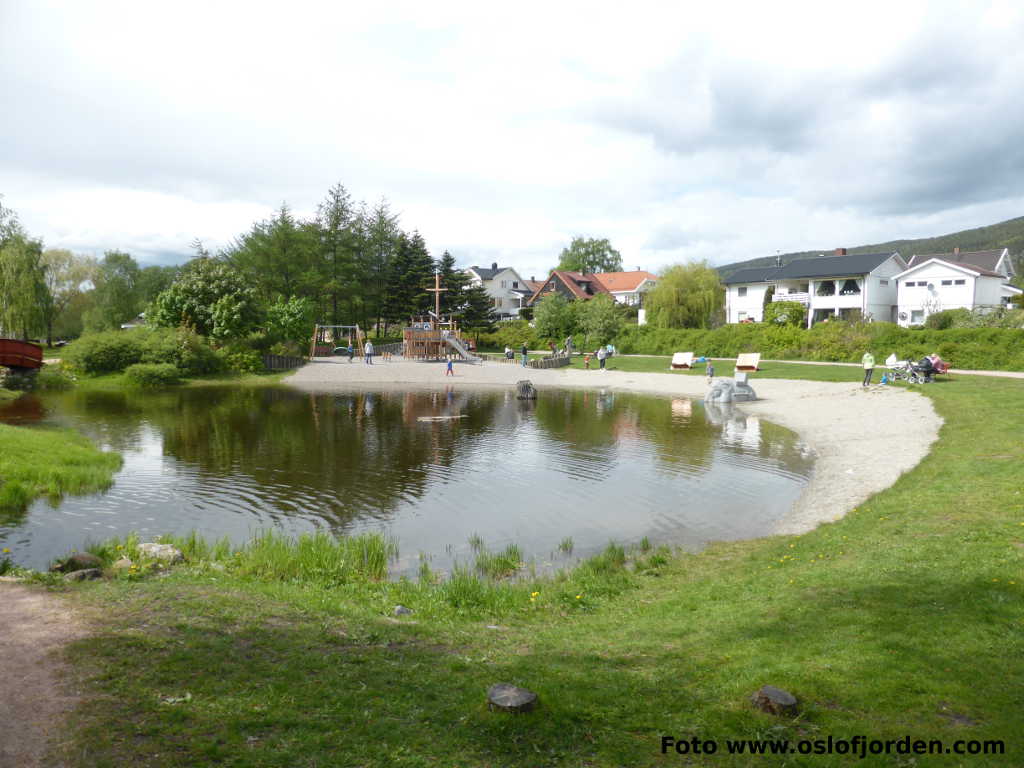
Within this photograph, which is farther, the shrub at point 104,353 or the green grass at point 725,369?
the shrub at point 104,353

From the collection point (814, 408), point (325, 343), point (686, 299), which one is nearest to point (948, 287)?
point (686, 299)

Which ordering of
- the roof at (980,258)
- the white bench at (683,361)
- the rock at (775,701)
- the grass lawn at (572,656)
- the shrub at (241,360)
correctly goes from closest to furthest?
the grass lawn at (572,656) < the rock at (775,701) < the white bench at (683,361) < the shrub at (241,360) < the roof at (980,258)

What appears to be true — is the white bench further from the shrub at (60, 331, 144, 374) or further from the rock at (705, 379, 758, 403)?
the shrub at (60, 331, 144, 374)

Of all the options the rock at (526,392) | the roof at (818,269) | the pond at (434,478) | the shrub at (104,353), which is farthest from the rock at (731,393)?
the roof at (818,269)

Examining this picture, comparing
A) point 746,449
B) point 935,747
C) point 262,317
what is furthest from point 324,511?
point 262,317

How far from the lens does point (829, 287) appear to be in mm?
67500

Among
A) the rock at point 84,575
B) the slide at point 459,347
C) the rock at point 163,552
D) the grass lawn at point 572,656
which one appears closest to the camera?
the grass lawn at point 572,656

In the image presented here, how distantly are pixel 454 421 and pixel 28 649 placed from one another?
2118 cm

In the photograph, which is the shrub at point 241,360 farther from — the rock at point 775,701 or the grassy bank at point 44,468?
the rock at point 775,701

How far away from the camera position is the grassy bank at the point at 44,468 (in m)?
13.6

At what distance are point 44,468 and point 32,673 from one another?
11934mm

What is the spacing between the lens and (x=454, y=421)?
88.5 feet

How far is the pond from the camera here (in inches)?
481

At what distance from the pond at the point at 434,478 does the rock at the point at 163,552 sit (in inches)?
60.1
